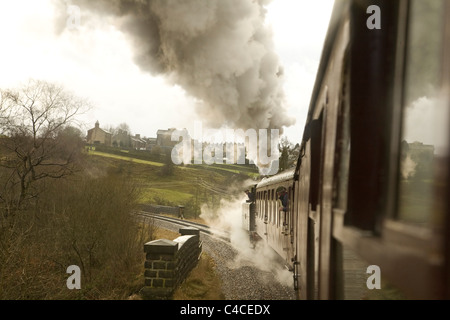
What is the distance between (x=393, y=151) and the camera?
1.45 m

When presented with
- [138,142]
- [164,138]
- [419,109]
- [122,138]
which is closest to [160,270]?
[419,109]

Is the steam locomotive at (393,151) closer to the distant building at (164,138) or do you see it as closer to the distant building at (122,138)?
the distant building at (164,138)

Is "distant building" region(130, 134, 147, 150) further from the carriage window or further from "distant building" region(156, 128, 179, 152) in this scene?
the carriage window

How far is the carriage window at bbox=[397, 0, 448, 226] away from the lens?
1273mm

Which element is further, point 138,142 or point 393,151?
point 138,142

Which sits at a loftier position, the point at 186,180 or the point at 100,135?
the point at 100,135

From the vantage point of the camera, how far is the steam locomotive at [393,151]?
1.02 meters

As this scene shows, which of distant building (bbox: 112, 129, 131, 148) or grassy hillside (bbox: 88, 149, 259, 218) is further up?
distant building (bbox: 112, 129, 131, 148)

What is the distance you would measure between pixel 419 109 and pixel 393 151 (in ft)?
0.66

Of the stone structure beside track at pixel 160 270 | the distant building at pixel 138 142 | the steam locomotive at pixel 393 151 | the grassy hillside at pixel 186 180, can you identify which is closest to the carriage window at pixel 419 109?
the steam locomotive at pixel 393 151

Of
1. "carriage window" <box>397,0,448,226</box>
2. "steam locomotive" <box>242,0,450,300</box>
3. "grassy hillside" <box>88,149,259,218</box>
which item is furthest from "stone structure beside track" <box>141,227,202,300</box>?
"grassy hillside" <box>88,149,259,218</box>

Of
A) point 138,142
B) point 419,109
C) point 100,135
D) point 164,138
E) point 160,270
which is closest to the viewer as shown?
point 419,109

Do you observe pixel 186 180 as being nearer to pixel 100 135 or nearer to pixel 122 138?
pixel 122 138
